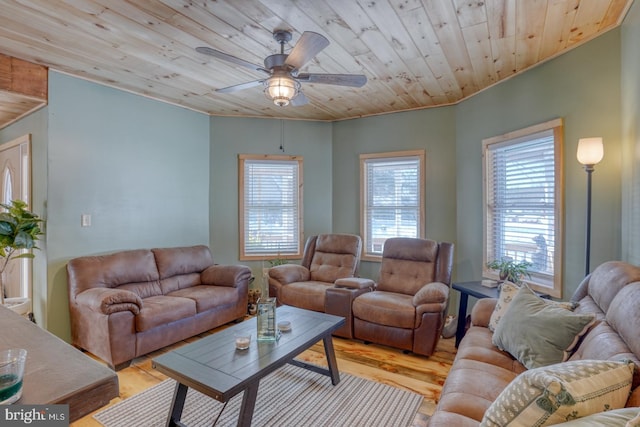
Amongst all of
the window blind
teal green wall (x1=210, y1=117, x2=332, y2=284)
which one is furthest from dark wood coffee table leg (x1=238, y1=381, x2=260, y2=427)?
teal green wall (x1=210, y1=117, x2=332, y2=284)

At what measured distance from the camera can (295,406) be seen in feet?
7.49

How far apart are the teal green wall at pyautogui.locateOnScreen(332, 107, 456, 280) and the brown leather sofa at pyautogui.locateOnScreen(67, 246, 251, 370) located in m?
1.78

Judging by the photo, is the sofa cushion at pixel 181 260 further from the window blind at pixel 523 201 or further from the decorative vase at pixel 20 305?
the window blind at pixel 523 201

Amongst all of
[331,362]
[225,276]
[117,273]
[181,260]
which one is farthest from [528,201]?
[117,273]

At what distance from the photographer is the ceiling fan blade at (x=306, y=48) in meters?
1.87

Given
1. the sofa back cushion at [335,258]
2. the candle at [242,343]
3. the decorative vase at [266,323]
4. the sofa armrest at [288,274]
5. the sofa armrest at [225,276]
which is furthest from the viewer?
the sofa back cushion at [335,258]

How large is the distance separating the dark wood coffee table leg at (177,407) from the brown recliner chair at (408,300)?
1.78m

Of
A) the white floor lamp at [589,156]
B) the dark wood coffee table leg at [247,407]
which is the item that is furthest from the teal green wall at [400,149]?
the dark wood coffee table leg at [247,407]

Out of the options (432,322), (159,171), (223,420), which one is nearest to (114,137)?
(159,171)

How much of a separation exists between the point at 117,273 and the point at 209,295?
3.01 ft

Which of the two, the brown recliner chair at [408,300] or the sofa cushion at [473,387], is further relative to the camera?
the brown recliner chair at [408,300]

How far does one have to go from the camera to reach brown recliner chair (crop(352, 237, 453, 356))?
2.97 m

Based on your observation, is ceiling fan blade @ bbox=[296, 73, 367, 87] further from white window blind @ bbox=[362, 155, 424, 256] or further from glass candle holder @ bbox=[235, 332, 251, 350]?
white window blind @ bbox=[362, 155, 424, 256]

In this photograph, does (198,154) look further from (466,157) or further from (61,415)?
(61,415)
